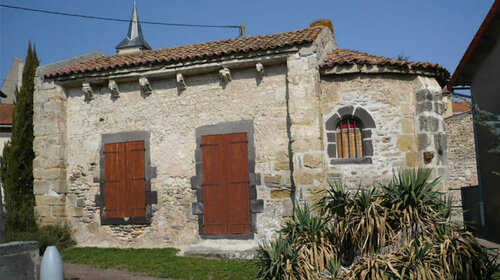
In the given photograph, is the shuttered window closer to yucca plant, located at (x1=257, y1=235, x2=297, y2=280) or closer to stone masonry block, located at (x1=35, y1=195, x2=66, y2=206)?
yucca plant, located at (x1=257, y1=235, x2=297, y2=280)

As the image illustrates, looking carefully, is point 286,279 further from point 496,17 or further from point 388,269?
point 496,17

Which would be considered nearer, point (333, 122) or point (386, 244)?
point (386, 244)

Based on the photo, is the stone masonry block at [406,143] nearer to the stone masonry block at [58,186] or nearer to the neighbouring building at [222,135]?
the neighbouring building at [222,135]

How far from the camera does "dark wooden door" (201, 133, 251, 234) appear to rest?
9211 millimetres

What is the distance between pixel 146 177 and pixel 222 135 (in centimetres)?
212

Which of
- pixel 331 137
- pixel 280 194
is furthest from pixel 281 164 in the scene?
pixel 331 137

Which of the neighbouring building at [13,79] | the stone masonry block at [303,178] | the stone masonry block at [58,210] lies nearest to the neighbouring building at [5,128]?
the neighbouring building at [13,79]

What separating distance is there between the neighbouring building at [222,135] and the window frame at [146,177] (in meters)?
0.02

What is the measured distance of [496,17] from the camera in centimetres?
897

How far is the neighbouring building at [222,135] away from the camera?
880cm

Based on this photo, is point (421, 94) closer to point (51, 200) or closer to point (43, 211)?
point (51, 200)

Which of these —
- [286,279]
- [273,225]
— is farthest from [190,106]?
[286,279]

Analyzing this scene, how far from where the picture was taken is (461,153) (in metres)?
16.2

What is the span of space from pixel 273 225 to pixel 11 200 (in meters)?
7.42
